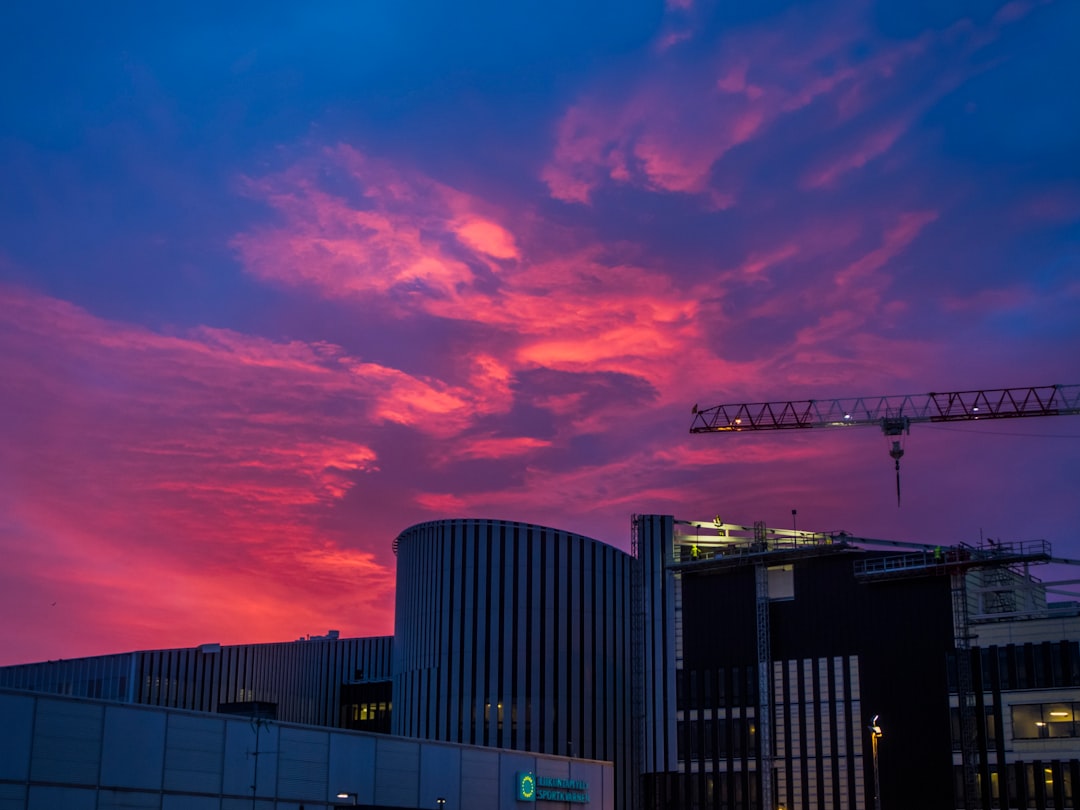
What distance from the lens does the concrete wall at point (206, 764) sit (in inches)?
2064

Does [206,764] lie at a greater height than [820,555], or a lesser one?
→ lesser

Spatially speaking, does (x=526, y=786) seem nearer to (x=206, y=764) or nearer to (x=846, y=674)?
(x=206, y=764)

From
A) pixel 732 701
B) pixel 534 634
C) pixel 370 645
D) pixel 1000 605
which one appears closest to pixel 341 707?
pixel 370 645

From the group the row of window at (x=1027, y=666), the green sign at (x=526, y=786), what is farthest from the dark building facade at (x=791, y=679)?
the green sign at (x=526, y=786)

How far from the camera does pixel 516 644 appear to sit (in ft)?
422

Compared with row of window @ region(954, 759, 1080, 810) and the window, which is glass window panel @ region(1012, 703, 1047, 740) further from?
row of window @ region(954, 759, 1080, 810)

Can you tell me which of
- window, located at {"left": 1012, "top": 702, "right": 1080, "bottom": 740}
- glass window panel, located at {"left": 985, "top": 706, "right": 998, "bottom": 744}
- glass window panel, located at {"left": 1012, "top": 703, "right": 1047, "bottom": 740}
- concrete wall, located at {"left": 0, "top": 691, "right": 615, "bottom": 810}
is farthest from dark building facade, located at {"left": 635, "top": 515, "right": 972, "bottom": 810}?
concrete wall, located at {"left": 0, "top": 691, "right": 615, "bottom": 810}

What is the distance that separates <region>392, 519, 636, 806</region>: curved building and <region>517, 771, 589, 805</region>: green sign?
131ft

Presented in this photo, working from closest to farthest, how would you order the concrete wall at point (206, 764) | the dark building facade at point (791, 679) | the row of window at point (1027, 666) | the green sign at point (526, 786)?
the concrete wall at point (206, 764) → the green sign at point (526, 786) → the row of window at point (1027, 666) → the dark building facade at point (791, 679)

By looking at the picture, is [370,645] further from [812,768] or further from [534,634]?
[812,768]

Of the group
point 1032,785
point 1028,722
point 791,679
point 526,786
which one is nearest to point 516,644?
point 791,679

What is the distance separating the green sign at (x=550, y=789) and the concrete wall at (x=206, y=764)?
50.3 inches

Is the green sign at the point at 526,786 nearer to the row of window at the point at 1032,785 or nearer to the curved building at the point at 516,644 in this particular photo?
the curved building at the point at 516,644

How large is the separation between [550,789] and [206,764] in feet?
91.3
